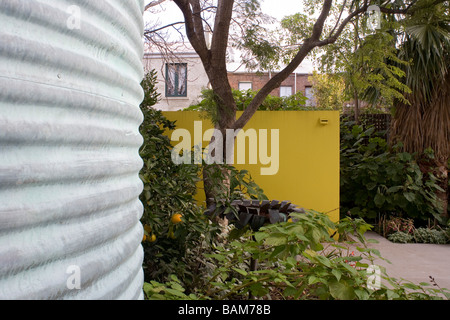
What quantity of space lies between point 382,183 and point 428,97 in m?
1.78

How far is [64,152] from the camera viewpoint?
503mm

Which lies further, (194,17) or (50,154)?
(194,17)

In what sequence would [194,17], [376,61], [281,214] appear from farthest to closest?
[194,17] < [376,61] < [281,214]

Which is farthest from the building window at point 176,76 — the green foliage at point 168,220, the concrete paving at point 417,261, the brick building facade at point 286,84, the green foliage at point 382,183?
the brick building facade at point 286,84

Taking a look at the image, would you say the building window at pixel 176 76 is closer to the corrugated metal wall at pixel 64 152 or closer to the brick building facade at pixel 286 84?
the corrugated metal wall at pixel 64 152

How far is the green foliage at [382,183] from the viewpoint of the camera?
7.61 metres

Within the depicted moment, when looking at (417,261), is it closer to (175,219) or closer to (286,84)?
(175,219)

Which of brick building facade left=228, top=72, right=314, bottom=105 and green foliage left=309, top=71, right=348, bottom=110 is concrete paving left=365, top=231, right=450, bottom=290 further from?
brick building facade left=228, top=72, right=314, bottom=105

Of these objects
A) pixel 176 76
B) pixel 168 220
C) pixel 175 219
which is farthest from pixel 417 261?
pixel 176 76

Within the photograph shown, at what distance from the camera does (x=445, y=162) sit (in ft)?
25.5

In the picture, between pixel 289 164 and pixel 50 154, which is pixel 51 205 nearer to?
pixel 50 154
